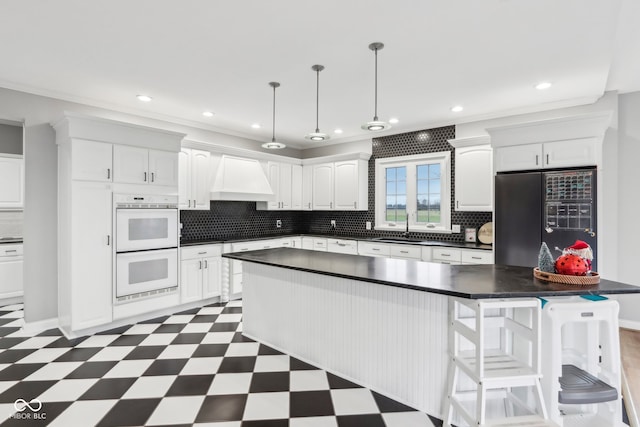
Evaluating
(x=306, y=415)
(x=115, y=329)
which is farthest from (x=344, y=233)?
(x=306, y=415)

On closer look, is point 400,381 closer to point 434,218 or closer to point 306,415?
point 306,415

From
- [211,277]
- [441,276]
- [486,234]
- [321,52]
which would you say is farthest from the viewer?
[211,277]

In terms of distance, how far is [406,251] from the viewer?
484cm

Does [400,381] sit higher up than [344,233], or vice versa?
[344,233]

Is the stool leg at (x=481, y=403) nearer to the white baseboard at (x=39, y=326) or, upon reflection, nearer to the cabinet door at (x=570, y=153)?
the cabinet door at (x=570, y=153)

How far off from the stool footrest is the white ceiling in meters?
2.33

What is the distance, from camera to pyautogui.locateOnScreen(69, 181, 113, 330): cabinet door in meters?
3.51

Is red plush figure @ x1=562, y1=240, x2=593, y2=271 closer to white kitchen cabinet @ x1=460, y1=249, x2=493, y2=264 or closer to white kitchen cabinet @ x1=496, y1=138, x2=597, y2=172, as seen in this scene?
white kitchen cabinet @ x1=496, y1=138, x2=597, y2=172

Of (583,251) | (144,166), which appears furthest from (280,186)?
(583,251)

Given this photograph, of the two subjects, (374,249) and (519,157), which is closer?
(519,157)

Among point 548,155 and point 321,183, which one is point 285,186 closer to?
point 321,183

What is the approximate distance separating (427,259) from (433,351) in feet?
8.43

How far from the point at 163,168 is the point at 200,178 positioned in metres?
0.70

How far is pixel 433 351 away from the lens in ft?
7.14
